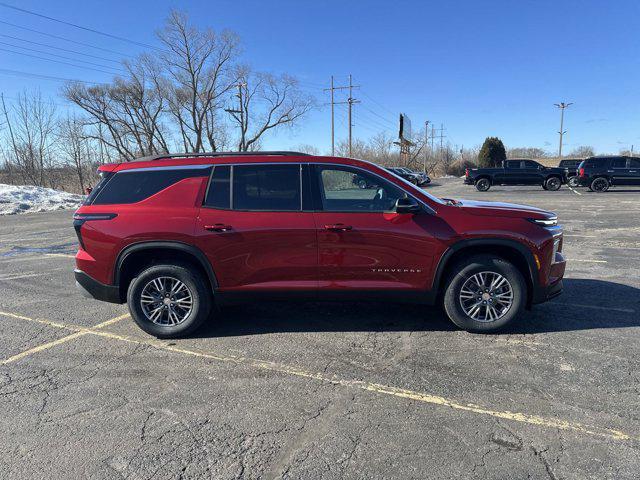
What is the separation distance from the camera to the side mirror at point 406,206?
4.20 metres

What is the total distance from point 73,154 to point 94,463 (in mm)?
47933

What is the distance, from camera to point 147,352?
A: 418cm

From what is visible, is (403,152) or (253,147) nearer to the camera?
(253,147)

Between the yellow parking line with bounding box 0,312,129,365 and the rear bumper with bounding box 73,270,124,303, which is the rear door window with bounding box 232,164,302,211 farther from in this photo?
the yellow parking line with bounding box 0,312,129,365

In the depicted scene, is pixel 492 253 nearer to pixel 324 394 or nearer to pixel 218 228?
pixel 324 394

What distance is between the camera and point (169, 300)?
14.8 feet

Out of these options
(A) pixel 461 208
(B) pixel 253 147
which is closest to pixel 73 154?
(B) pixel 253 147

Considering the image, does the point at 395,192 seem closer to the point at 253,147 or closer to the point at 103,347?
the point at 103,347

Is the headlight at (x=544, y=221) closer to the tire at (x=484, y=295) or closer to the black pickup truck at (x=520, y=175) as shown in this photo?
the tire at (x=484, y=295)

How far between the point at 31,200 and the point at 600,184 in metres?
31.2

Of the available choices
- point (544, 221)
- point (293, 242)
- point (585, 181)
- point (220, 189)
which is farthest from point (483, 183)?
point (220, 189)

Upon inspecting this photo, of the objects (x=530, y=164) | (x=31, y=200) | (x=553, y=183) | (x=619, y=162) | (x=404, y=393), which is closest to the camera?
(x=404, y=393)

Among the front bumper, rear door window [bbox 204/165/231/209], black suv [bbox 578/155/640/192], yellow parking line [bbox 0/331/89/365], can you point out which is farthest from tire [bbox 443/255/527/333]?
black suv [bbox 578/155/640/192]

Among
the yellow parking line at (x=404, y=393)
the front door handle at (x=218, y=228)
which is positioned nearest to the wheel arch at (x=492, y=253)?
the yellow parking line at (x=404, y=393)
